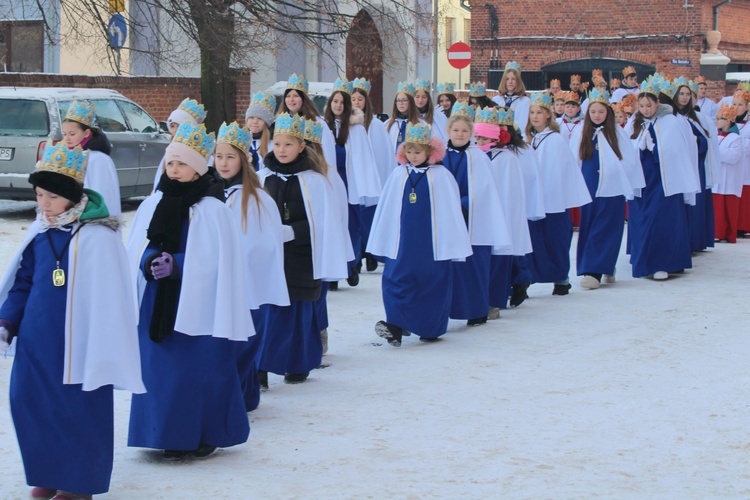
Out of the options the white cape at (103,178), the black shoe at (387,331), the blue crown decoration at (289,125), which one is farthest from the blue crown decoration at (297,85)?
the blue crown decoration at (289,125)

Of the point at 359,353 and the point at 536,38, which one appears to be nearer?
the point at 359,353

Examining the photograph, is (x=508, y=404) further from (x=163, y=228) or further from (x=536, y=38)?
(x=536, y=38)

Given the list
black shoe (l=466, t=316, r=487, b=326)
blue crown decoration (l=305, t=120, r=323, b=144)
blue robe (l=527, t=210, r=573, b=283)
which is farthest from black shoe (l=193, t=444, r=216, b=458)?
blue robe (l=527, t=210, r=573, b=283)

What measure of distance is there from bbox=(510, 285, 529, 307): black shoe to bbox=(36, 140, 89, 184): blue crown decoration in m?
6.39

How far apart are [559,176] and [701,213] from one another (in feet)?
11.6

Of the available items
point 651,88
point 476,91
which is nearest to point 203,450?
point 651,88

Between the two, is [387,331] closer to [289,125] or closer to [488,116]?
[289,125]

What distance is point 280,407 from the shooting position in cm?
779

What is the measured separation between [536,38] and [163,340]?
94.1ft

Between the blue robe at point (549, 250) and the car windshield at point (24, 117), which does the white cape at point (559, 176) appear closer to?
the blue robe at point (549, 250)

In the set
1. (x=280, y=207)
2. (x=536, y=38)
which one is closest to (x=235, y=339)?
(x=280, y=207)

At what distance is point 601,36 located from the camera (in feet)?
109

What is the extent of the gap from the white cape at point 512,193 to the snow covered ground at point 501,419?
670 millimetres

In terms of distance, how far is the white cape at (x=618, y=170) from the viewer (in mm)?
12625
